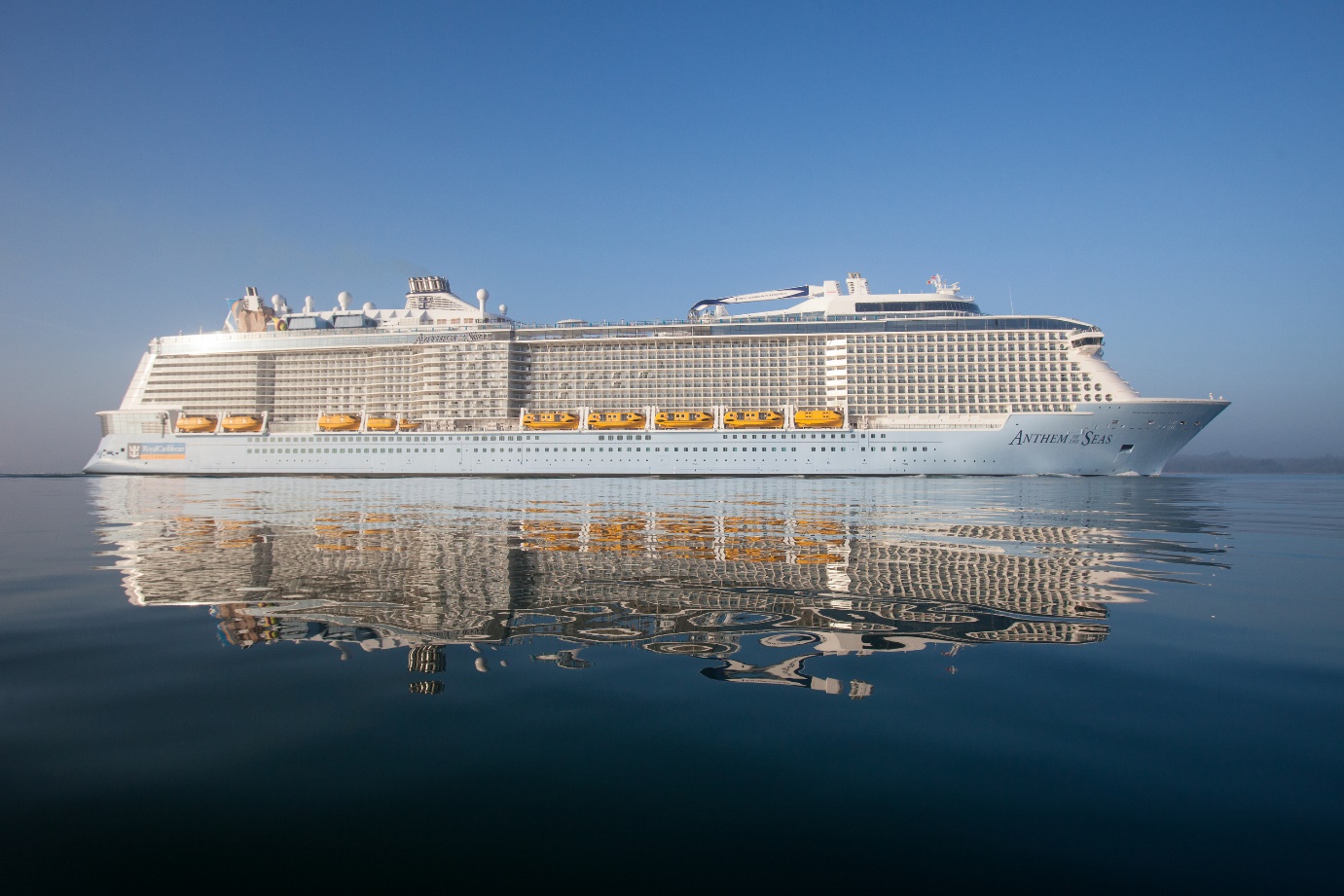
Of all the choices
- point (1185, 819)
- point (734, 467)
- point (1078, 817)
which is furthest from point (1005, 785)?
point (734, 467)

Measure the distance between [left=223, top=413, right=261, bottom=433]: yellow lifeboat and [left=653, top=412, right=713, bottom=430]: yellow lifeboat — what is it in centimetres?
3964

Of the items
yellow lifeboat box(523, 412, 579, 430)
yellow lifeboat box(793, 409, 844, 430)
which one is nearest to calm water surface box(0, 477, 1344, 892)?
yellow lifeboat box(793, 409, 844, 430)

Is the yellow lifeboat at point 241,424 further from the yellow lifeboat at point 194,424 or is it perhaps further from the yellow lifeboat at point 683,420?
the yellow lifeboat at point 683,420

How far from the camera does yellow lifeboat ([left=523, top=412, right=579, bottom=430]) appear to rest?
60094 millimetres

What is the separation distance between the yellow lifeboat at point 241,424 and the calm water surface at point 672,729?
64.9m

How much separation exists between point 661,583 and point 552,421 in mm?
52987

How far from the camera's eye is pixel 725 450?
5691cm

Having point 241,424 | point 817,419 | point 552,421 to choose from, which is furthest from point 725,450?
point 241,424

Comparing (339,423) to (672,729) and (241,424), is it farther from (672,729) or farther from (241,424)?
(672,729)

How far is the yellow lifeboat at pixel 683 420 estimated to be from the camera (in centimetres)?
5797

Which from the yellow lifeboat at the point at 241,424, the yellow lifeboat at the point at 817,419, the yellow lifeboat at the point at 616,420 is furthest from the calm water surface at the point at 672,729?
the yellow lifeboat at the point at 241,424

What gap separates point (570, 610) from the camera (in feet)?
22.8

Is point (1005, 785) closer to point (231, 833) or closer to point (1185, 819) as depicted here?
point (1185, 819)

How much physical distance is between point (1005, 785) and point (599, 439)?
56.3m
